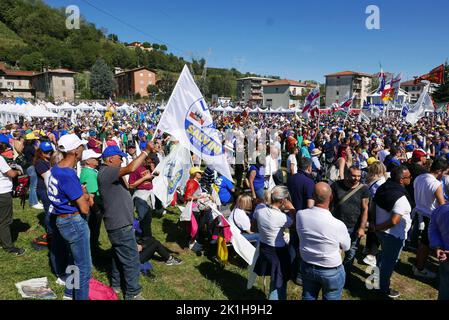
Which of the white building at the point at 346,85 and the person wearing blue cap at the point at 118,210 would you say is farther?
the white building at the point at 346,85

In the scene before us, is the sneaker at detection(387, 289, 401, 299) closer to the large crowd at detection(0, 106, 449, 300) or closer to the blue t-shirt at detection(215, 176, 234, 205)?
the large crowd at detection(0, 106, 449, 300)

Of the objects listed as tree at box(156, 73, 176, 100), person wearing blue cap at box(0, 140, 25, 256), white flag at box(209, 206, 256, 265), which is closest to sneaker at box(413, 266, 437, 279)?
white flag at box(209, 206, 256, 265)

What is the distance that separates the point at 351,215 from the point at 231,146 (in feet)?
23.6

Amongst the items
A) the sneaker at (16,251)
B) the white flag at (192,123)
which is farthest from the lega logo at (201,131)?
the sneaker at (16,251)

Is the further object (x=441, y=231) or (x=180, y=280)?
(x=180, y=280)

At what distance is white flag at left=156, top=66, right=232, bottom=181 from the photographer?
15.3 ft

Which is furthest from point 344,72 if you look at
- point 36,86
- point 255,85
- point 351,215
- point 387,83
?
point 351,215

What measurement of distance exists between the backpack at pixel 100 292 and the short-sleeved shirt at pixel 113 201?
903mm

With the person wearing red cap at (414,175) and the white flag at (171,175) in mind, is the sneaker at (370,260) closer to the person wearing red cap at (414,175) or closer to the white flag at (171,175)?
the person wearing red cap at (414,175)

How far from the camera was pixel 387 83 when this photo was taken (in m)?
22.8

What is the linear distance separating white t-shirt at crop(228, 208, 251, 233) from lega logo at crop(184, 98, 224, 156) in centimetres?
103

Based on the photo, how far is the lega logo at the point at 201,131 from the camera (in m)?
4.78

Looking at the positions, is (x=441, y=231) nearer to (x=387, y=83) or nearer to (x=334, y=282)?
(x=334, y=282)

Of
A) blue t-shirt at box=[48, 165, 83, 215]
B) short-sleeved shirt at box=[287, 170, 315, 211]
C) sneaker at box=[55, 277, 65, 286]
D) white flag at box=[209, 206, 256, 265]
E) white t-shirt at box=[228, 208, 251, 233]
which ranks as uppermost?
blue t-shirt at box=[48, 165, 83, 215]
